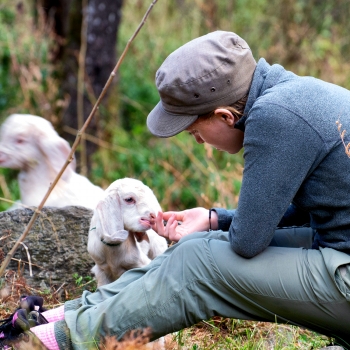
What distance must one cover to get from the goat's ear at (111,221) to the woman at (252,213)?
1.82ft

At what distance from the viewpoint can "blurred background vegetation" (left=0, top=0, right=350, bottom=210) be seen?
8000 millimetres

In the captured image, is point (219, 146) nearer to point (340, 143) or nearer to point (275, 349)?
point (340, 143)

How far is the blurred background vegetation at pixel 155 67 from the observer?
26.2 feet

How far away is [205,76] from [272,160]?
18.7 inches

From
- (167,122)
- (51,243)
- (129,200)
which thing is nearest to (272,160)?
(167,122)

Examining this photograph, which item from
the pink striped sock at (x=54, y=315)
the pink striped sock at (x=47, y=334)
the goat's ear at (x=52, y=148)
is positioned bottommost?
the pink striped sock at (x=54, y=315)

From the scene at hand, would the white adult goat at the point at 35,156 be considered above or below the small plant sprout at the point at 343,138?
below

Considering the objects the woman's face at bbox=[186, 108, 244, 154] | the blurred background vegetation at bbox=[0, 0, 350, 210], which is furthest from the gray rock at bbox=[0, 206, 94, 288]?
the blurred background vegetation at bbox=[0, 0, 350, 210]

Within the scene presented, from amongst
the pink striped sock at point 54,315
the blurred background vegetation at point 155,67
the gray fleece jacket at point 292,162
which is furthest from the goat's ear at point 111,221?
the blurred background vegetation at point 155,67

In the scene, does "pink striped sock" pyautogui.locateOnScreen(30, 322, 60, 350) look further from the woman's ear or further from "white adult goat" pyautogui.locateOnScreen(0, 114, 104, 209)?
"white adult goat" pyautogui.locateOnScreen(0, 114, 104, 209)

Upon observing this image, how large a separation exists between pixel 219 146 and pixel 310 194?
1.60 feet

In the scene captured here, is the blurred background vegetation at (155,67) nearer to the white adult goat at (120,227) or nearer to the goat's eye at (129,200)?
the white adult goat at (120,227)

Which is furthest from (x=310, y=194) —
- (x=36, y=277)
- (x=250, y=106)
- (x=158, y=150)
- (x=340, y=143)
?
(x=158, y=150)

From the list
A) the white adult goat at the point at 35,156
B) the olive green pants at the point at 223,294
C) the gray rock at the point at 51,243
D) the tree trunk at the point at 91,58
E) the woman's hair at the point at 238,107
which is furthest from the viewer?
the tree trunk at the point at 91,58
